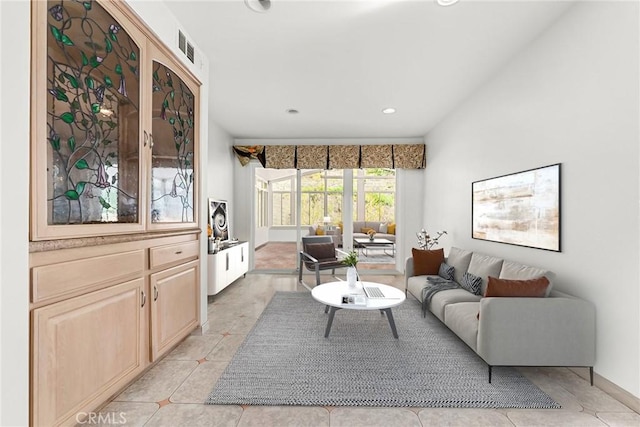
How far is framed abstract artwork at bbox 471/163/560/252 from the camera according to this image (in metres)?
2.43

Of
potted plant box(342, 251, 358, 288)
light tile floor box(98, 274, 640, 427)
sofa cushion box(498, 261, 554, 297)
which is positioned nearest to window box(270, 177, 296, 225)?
potted plant box(342, 251, 358, 288)

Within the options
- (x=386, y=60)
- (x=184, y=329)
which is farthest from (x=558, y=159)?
(x=184, y=329)

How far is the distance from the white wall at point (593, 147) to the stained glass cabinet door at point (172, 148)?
314 centimetres

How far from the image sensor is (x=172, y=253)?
238 centimetres

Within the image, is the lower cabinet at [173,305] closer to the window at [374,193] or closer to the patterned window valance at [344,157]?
the patterned window valance at [344,157]

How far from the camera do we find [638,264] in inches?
69.9

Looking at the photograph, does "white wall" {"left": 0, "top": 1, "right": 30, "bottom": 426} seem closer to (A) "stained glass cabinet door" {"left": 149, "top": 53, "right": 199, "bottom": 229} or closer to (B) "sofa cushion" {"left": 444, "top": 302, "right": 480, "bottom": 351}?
(A) "stained glass cabinet door" {"left": 149, "top": 53, "right": 199, "bottom": 229}

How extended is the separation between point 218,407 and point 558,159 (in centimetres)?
316

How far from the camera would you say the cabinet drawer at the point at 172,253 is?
2.15 m

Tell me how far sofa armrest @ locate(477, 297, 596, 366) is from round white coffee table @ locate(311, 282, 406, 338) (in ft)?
2.81

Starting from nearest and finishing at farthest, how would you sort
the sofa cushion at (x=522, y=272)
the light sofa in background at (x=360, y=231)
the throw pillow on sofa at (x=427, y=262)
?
the sofa cushion at (x=522, y=272) → the throw pillow on sofa at (x=427, y=262) → the light sofa in background at (x=360, y=231)

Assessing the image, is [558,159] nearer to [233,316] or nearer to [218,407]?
[218,407]

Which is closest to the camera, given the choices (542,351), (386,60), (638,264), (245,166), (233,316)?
(638,264)

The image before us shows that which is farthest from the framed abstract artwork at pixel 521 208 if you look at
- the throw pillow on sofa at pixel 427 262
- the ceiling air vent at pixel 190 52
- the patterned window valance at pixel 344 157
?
the ceiling air vent at pixel 190 52
